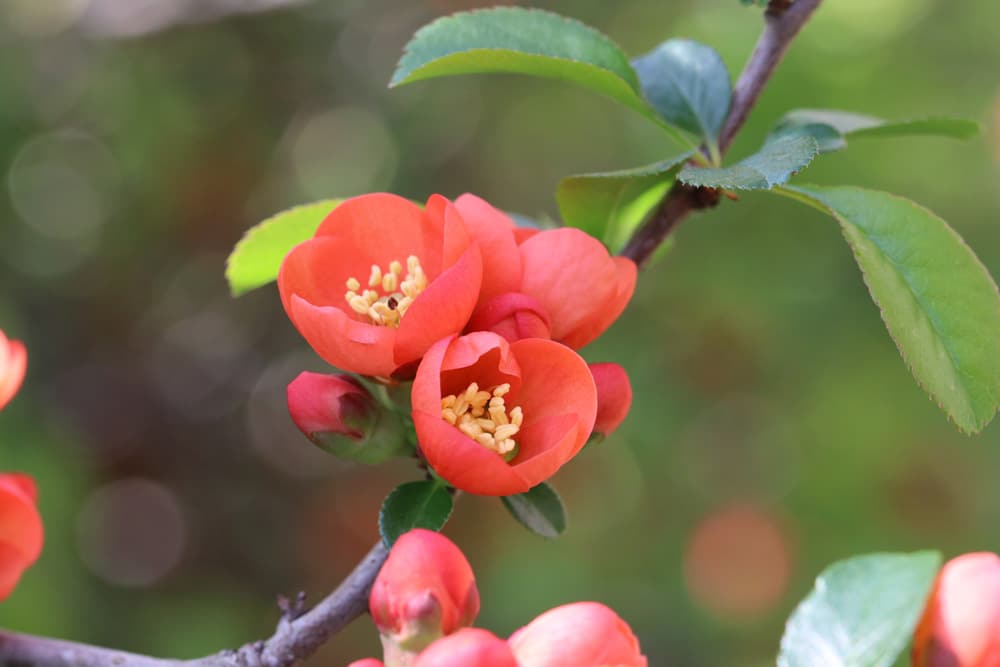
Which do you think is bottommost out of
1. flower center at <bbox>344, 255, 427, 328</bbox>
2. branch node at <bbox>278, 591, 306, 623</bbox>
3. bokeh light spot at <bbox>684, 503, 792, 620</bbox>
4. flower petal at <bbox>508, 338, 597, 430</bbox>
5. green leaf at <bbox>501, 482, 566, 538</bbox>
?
bokeh light spot at <bbox>684, 503, 792, 620</bbox>

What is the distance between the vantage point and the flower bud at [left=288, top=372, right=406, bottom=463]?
2.10 ft

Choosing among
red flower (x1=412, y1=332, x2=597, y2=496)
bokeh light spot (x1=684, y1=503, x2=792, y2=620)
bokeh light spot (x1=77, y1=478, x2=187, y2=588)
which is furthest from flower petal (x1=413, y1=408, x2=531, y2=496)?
bokeh light spot (x1=77, y1=478, x2=187, y2=588)

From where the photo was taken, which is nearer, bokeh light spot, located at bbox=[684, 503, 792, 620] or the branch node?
the branch node

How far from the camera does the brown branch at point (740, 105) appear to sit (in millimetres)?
779

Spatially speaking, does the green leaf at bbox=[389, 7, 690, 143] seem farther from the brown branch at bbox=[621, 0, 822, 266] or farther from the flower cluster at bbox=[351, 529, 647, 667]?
the flower cluster at bbox=[351, 529, 647, 667]

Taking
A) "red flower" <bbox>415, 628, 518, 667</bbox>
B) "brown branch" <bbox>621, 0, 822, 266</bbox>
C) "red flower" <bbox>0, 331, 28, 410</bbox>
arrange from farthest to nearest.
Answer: "brown branch" <bbox>621, 0, 822, 266</bbox>, "red flower" <bbox>0, 331, 28, 410</bbox>, "red flower" <bbox>415, 628, 518, 667</bbox>

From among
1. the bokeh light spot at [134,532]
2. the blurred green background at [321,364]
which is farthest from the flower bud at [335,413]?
the bokeh light spot at [134,532]

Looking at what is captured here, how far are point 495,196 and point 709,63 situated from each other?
182 centimetres

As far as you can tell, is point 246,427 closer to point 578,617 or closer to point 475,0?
point 475,0

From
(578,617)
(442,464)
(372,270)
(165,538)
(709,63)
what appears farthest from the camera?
(165,538)

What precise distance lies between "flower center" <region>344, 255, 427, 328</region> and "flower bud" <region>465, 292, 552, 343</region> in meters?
0.07

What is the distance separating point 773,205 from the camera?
79.8 inches

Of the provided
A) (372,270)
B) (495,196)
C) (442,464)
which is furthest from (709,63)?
(495,196)

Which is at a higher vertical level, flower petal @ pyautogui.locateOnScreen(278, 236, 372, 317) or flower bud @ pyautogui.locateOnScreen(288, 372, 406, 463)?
flower petal @ pyautogui.locateOnScreen(278, 236, 372, 317)
